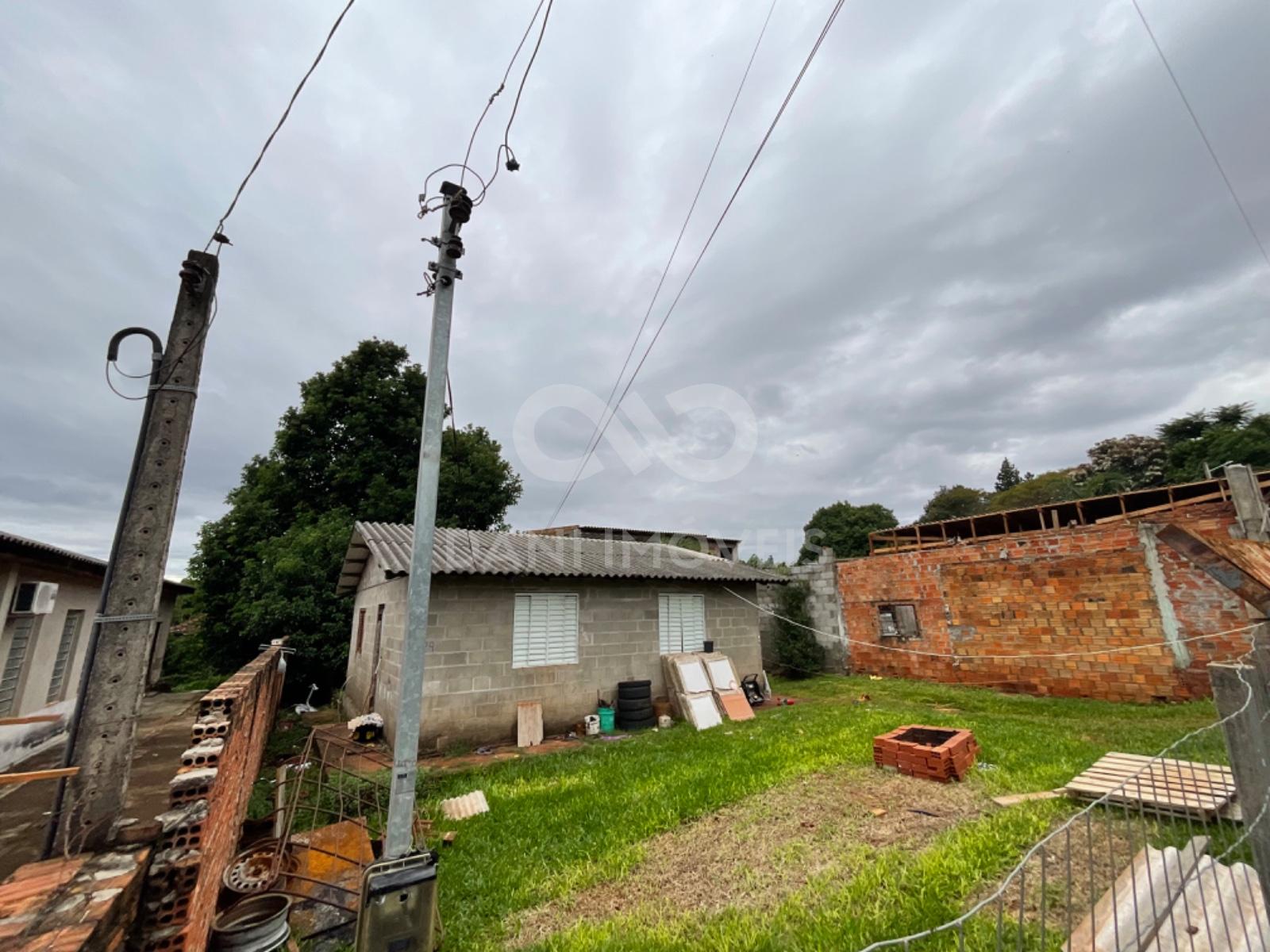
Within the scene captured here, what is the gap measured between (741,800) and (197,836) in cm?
465

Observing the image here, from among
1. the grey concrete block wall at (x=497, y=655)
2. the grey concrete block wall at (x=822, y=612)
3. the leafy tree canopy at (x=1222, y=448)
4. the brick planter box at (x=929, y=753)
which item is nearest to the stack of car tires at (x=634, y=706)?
the grey concrete block wall at (x=497, y=655)

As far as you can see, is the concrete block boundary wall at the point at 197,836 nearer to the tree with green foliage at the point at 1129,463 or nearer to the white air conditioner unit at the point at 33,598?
the white air conditioner unit at the point at 33,598

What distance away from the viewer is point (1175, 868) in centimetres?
316

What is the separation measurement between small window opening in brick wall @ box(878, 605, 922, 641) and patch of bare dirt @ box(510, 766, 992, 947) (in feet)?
28.0

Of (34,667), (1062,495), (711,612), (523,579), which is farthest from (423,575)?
(1062,495)

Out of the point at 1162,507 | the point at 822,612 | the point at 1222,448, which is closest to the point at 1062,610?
the point at 1162,507

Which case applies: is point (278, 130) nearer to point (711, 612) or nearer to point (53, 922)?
point (53, 922)

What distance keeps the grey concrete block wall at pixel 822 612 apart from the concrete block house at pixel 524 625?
3.48 metres

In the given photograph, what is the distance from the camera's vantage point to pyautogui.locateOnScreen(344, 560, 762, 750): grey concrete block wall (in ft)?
26.3

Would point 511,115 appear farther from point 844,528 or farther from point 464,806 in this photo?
point 844,528

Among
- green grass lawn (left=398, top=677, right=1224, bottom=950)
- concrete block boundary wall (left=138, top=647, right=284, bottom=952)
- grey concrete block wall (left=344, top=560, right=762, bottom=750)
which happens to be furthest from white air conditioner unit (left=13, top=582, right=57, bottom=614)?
green grass lawn (left=398, top=677, right=1224, bottom=950)

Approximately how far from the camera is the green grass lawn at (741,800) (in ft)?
10.6

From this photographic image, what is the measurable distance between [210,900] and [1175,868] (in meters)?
6.02

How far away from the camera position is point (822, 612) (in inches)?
602
